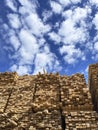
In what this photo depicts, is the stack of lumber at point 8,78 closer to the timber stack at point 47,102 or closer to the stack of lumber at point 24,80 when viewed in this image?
the timber stack at point 47,102

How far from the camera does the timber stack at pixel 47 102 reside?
11766mm

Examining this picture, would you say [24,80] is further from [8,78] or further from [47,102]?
[47,102]

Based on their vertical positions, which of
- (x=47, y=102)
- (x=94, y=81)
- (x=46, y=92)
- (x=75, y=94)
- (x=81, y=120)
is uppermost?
(x=94, y=81)

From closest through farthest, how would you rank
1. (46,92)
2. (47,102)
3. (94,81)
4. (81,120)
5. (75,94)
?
1. (81,120)
2. (47,102)
3. (75,94)
4. (46,92)
5. (94,81)

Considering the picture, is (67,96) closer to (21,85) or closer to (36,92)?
(36,92)

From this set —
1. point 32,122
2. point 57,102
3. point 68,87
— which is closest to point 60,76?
point 68,87

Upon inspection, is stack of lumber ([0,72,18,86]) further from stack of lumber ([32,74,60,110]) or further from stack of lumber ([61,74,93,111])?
stack of lumber ([61,74,93,111])

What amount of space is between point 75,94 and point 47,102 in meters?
1.34

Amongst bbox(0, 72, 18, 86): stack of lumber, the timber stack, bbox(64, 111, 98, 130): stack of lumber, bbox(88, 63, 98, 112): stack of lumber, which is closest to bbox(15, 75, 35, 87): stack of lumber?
the timber stack

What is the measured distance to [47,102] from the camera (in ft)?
42.5

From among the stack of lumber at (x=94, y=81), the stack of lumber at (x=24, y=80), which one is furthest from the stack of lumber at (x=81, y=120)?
the stack of lumber at (x=24, y=80)

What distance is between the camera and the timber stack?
11.8 metres

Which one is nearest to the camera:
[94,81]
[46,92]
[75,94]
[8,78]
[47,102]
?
[47,102]

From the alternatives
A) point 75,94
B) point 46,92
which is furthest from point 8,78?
point 75,94
